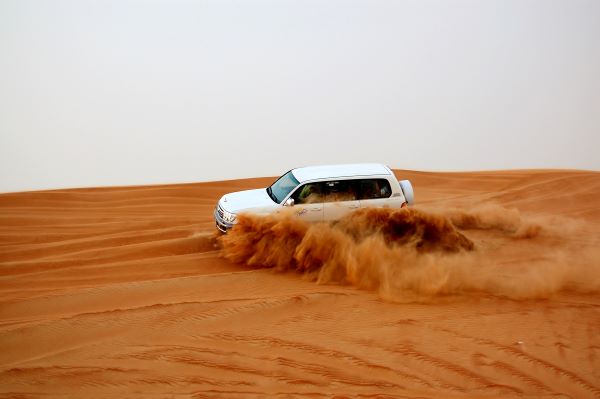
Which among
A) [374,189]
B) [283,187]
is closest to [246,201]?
[283,187]

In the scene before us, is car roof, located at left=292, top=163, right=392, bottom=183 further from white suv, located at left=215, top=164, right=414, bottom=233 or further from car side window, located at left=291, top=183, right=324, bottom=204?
car side window, located at left=291, top=183, right=324, bottom=204

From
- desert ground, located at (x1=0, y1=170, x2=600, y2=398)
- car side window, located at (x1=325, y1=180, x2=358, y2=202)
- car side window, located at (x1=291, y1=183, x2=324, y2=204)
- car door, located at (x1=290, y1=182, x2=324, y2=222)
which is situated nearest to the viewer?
desert ground, located at (x1=0, y1=170, x2=600, y2=398)

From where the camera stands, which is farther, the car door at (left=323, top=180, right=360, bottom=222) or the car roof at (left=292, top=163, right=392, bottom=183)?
the car roof at (left=292, top=163, right=392, bottom=183)

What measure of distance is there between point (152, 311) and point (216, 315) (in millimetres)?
895

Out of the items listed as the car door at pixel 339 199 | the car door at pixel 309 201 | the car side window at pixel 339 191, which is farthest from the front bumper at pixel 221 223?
the car side window at pixel 339 191

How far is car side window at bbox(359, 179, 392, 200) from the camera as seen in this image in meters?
9.09

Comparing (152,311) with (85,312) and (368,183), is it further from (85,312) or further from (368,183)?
(368,183)

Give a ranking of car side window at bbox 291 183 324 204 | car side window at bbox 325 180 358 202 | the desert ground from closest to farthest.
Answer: the desert ground
car side window at bbox 291 183 324 204
car side window at bbox 325 180 358 202

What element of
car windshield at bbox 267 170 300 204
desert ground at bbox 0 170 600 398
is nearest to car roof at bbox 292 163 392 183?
car windshield at bbox 267 170 300 204

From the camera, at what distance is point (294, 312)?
692 cm

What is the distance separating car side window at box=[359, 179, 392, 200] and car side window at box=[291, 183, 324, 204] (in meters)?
0.75

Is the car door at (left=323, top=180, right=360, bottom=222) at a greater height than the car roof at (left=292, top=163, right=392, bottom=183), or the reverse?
the car roof at (left=292, top=163, right=392, bottom=183)

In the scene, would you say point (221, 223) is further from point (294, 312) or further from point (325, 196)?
point (294, 312)

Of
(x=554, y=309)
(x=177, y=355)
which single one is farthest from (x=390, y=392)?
(x=554, y=309)
